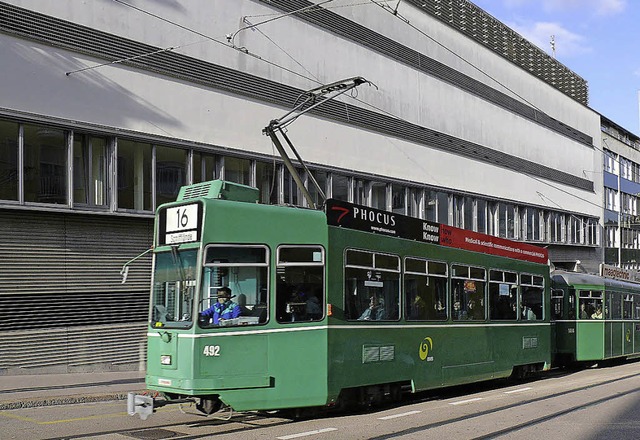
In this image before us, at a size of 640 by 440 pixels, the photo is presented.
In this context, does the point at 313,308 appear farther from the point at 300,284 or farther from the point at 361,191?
the point at 361,191

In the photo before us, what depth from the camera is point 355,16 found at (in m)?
29.1

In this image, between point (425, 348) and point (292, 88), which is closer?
point (425, 348)

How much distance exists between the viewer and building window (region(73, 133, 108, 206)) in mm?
19375

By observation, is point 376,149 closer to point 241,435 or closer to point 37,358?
point 37,358

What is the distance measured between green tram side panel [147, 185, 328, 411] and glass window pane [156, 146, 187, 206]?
33.9 feet

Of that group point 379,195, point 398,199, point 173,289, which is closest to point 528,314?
point 173,289

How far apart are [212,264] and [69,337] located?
400 inches

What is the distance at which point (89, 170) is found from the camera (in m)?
19.6

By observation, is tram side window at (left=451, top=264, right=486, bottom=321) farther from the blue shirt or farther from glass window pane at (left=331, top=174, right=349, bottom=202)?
glass window pane at (left=331, top=174, right=349, bottom=202)

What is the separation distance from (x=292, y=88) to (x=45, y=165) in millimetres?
9546

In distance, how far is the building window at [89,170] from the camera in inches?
763

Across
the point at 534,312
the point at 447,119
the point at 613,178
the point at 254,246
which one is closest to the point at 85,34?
the point at 254,246

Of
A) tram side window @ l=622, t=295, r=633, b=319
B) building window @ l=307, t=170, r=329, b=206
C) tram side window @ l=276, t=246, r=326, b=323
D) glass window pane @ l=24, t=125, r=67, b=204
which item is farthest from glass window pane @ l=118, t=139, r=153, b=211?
tram side window @ l=622, t=295, r=633, b=319

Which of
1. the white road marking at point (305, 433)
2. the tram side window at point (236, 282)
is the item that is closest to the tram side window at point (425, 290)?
the white road marking at point (305, 433)
